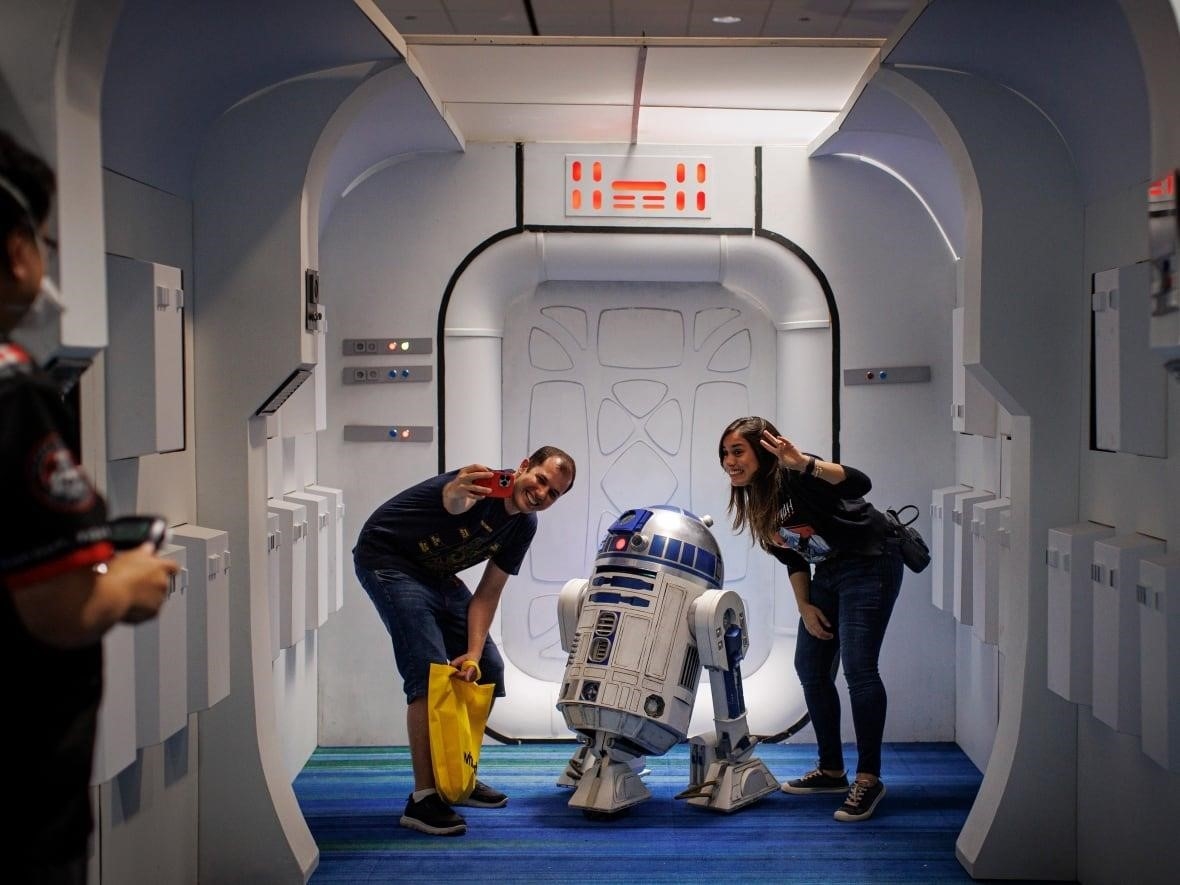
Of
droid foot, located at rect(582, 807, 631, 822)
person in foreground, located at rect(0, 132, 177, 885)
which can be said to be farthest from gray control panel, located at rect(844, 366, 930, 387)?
person in foreground, located at rect(0, 132, 177, 885)

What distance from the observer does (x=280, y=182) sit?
12.8 feet

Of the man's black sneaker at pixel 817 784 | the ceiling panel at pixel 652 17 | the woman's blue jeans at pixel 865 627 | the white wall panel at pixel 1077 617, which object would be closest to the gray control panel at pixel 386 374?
the ceiling panel at pixel 652 17

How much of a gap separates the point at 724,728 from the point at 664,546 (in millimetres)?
768

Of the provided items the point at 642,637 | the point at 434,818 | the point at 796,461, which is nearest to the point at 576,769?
the point at 434,818

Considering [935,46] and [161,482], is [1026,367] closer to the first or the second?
[935,46]

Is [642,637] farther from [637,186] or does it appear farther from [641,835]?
[637,186]

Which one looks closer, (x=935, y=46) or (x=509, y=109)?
(x=935, y=46)

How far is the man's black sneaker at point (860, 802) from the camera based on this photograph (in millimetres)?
4660

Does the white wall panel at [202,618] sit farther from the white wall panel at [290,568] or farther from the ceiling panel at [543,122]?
the ceiling panel at [543,122]

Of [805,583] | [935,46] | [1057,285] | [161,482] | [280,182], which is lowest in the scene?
[805,583]

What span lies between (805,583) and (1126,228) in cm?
192

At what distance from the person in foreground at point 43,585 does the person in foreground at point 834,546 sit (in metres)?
3.07

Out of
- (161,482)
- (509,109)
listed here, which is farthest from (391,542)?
(509,109)

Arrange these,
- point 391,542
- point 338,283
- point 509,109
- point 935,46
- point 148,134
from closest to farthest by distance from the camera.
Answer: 1. point 148,134
2. point 935,46
3. point 391,542
4. point 509,109
5. point 338,283
